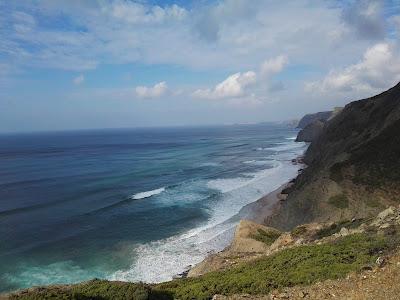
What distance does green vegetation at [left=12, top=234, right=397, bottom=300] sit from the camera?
16.8 m

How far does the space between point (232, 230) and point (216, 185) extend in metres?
27.2

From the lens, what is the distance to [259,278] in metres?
18.4

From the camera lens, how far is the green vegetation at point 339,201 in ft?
141

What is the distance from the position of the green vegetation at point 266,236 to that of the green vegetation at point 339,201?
874cm

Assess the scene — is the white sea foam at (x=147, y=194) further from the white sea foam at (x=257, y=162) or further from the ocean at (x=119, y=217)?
the white sea foam at (x=257, y=162)

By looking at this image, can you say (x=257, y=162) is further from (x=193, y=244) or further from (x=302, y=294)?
(x=302, y=294)

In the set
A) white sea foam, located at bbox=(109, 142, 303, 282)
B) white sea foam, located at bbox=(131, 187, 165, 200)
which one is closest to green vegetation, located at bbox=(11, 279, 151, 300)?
white sea foam, located at bbox=(109, 142, 303, 282)

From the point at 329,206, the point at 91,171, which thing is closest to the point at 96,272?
the point at 329,206

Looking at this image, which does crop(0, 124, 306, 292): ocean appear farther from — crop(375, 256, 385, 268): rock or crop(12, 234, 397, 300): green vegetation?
crop(375, 256, 385, 268): rock

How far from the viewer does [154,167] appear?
101m

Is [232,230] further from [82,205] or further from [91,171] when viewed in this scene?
[91,171]

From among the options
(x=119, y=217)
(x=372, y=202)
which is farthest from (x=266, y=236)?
(x=119, y=217)

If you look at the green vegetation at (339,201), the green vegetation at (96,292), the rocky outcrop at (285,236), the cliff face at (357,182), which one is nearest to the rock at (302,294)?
the green vegetation at (96,292)

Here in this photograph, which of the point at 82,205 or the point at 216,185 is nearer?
the point at 82,205
